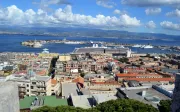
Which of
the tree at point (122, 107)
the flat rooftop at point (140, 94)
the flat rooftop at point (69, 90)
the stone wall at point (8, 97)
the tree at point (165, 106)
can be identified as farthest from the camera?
the flat rooftop at point (69, 90)

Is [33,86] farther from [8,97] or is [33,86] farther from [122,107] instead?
[8,97]

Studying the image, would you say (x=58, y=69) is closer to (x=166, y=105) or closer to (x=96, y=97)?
(x=96, y=97)

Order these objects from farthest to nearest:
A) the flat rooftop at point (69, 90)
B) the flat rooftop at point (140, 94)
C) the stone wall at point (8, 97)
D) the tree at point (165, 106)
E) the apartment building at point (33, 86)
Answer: the apartment building at point (33, 86), the flat rooftop at point (69, 90), the flat rooftop at point (140, 94), the tree at point (165, 106), the stone wall at point (8, 97)

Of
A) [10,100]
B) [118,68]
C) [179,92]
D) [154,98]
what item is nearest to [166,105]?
[154,98]

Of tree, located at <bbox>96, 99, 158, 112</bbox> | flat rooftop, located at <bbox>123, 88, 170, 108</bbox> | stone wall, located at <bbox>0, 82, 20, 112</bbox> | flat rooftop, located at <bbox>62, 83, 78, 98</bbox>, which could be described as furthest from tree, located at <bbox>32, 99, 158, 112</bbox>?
flat rooftop, located at <bbox>62, 83, 78, 98</bbox>

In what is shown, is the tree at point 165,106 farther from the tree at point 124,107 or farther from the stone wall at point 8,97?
the stone wall at point 8,97

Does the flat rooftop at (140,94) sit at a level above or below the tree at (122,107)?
below

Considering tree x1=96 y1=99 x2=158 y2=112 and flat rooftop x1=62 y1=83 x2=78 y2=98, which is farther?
flat rooftop x1=62 y1=83 x2=78 y2=98

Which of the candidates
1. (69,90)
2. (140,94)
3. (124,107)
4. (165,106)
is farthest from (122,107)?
(69,90)

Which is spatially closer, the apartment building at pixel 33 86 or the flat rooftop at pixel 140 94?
the flat rooftop at pixel 140 94

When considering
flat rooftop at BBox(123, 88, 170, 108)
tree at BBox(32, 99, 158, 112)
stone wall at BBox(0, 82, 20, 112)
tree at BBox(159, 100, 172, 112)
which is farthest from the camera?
flat rooftop at BBox(123, 88, 170, 108)

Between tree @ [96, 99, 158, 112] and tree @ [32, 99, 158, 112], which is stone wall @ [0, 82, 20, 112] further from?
tree @ [96, 99, 158, 112]

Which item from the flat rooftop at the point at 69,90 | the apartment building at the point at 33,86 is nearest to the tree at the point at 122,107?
the flat rooftop at the point at 69,90
